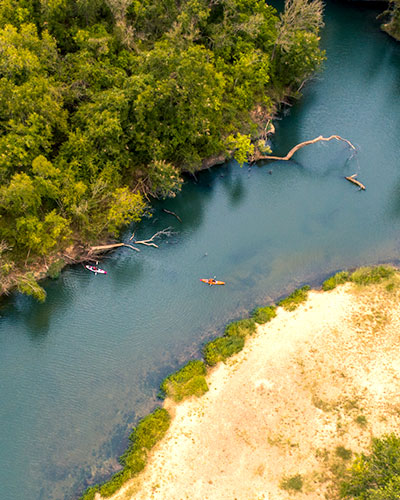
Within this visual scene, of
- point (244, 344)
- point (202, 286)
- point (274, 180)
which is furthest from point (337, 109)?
point (244, 344)

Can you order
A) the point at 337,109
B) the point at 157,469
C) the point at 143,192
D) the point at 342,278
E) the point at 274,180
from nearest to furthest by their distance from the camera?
1. the point at 157,469
2. the point at 342,278
3. the point at 143,192
4. the point at 274,180
5. the point at 337,109

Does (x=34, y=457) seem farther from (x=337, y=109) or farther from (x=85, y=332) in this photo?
(x=337, y=109)

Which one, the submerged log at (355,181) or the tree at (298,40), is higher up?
the tree at (298,40)

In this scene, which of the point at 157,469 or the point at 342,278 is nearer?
the point at 157,469

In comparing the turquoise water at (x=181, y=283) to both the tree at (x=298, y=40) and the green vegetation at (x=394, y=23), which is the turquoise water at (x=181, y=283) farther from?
the green vegetation at (x=394, y=23)

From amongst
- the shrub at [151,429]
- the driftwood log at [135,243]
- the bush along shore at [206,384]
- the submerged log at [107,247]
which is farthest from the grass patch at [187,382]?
the submerged log at [107,247]

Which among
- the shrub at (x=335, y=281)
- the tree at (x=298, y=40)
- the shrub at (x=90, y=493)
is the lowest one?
the shrub at (x=90, y=493)

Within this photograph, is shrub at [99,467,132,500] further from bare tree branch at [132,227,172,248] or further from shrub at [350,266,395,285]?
shrub at [350,266,395,285]
